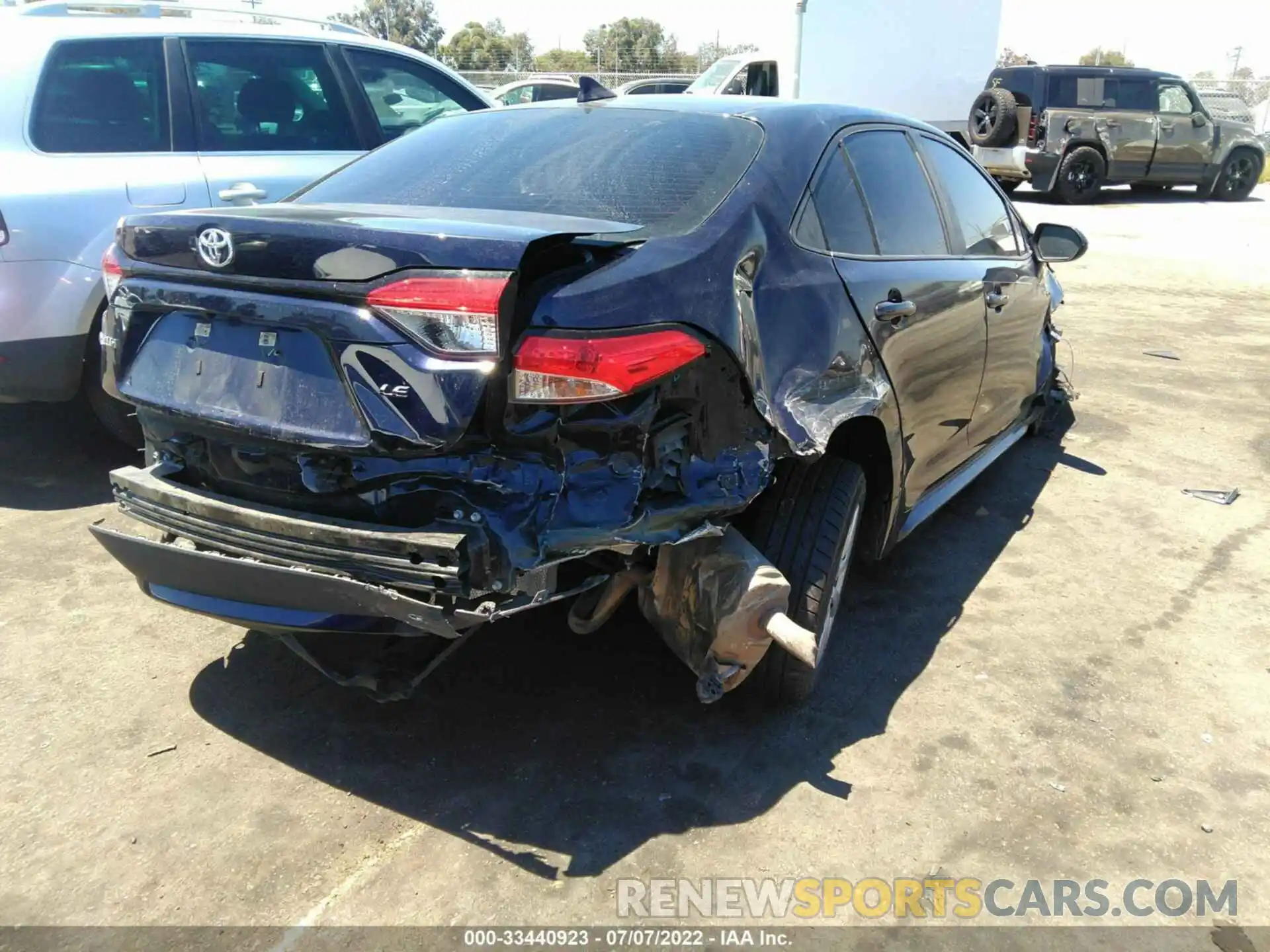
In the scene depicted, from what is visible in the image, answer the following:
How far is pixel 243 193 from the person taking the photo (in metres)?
4.26

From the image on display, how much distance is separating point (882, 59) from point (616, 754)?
622 inches

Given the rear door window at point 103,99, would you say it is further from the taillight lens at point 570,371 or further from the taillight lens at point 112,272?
the taillight lens at point 570,371

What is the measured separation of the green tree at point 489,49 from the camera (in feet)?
196

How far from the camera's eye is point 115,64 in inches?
173

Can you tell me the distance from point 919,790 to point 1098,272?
10.0 metres

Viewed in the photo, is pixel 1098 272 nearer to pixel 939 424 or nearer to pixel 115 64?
pixel 939 424

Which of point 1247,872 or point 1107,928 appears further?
point 1247,872

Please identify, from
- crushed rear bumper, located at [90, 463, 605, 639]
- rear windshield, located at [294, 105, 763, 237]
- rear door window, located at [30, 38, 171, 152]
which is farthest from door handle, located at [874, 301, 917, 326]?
rear door window, located at [30, 38, 171, 152]

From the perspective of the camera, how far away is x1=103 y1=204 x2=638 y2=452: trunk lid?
6.81 feet

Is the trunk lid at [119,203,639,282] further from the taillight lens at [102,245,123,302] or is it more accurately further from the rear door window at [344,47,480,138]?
the rear door window at [344,47,480,138]

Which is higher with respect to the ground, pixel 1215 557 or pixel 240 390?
pixel 240 390

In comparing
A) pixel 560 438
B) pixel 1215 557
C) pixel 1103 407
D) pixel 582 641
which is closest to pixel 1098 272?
pixel 1103 407

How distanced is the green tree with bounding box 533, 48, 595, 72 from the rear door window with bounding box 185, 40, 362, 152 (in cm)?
5193

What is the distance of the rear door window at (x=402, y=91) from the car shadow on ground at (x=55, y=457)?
7.40 feet
